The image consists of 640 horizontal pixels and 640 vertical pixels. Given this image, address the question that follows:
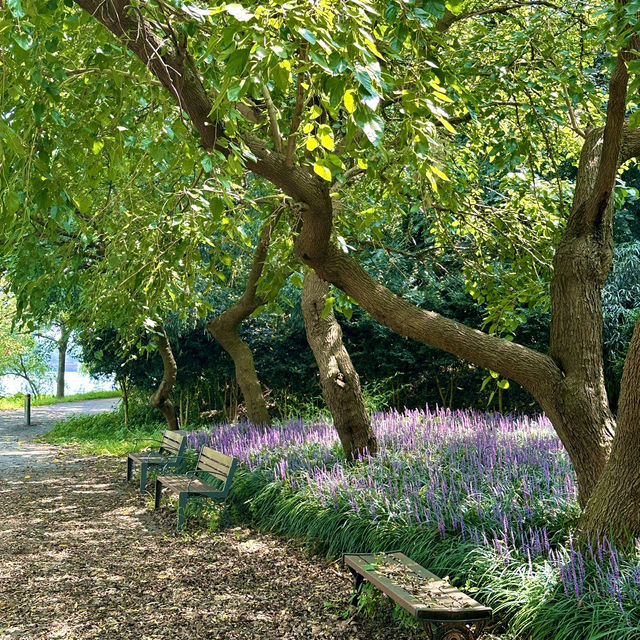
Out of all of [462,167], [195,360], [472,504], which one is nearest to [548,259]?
→ [462,167]

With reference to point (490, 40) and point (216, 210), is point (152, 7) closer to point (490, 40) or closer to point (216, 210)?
point (216, 210)

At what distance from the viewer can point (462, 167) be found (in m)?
8.28

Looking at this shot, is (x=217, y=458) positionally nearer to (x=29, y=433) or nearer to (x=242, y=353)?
(x=242, y=353)

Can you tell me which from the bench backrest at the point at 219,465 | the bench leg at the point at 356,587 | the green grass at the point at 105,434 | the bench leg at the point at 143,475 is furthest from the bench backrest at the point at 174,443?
the bench leg at the point at 356,587

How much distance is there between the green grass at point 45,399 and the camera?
2677 centimetres

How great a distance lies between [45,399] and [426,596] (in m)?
27.3

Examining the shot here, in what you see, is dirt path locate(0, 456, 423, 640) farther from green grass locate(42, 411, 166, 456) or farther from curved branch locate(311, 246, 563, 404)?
green grass locate(42, 411, 166, 456)

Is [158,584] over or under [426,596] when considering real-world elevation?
under

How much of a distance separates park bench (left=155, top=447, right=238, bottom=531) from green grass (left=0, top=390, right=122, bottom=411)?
18.6 meters

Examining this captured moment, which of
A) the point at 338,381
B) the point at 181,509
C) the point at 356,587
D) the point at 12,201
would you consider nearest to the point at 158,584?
the point at 181,509

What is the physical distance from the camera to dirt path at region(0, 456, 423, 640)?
4848mm

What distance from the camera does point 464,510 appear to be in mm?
5215

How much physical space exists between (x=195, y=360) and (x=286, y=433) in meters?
5.91

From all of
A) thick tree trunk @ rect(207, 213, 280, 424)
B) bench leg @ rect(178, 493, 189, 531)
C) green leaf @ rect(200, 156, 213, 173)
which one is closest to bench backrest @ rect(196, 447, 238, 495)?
bench leg @ rect(178, 493, 189, 531)
